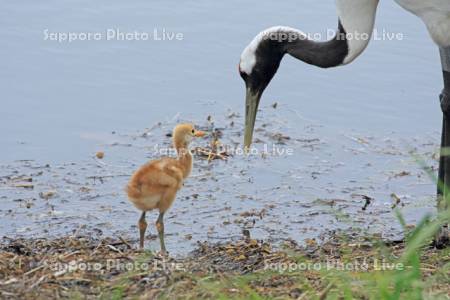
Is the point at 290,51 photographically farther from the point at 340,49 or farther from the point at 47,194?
the point at 47,194

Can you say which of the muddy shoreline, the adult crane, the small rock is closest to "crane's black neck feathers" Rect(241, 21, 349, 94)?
the adult crane

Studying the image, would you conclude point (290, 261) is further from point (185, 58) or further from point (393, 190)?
point (185, 58)

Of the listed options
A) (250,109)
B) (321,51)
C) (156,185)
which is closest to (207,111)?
(250,109)

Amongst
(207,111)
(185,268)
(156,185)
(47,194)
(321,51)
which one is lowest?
(185,268)

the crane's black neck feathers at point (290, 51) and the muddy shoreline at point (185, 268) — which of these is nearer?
the muddy shoreline at point (185, 268)

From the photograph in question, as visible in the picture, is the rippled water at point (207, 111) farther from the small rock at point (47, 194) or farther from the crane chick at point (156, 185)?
the crane chick at point (156, 185)

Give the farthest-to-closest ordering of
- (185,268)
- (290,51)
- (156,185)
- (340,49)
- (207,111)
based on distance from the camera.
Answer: (207,111) → (290,51) → (340,49) → (156,185) → (185,268)

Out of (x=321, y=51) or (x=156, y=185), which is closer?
(x=156, y=185)

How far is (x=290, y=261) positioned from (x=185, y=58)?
12.1 feet

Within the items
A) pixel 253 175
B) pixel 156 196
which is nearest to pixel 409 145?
pixel 253 175

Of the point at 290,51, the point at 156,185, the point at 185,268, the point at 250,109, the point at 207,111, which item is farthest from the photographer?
the point at 207,111

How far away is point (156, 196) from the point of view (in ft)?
19.0

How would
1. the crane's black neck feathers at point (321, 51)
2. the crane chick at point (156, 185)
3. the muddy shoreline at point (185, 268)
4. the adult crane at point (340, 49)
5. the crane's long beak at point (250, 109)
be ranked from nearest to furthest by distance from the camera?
the muddy shoreline at point (185, 268)
the crane chick at point (156, 185)
the adult crane at point (340, 49)
the crane's black neck feathers at point (321, 51)
the crane's long beak at point (250, 109)

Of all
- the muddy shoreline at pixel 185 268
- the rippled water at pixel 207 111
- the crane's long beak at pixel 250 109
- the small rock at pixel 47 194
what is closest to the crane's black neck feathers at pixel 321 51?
the crane's long beak at pixel 250 109
